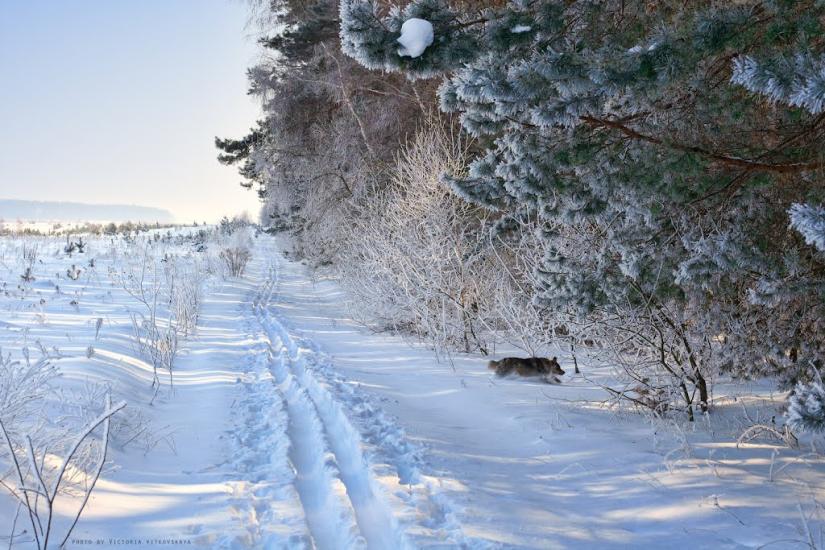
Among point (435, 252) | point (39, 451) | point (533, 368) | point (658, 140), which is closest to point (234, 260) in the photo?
point (435, 252)

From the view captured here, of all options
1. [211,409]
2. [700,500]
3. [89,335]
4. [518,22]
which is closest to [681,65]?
[518,22]

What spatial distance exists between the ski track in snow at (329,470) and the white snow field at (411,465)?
0.05ft

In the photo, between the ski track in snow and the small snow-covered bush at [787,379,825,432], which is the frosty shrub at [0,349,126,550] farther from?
the small snow-covered bush at [787,379,825,432]

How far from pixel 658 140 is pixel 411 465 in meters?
3.01

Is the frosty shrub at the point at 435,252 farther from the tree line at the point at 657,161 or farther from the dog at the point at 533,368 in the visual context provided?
the tree line at the point at 657,161

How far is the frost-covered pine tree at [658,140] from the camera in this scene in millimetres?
3266

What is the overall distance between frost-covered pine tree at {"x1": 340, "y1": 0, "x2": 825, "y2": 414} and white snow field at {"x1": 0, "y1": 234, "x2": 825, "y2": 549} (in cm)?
122

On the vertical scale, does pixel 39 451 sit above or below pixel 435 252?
below

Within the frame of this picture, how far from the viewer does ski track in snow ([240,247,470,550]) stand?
326cm

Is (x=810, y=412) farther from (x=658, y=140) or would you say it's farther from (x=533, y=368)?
(x=533, y=368)

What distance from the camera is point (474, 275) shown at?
31.8 feet

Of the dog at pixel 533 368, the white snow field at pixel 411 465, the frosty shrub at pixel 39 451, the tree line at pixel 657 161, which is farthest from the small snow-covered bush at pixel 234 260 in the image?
the frosty shrub at pixel 39 451

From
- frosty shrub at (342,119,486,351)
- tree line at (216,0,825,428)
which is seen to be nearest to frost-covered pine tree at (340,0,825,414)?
tree line at (216,0,825,428)

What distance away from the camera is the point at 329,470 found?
4.13 meters
